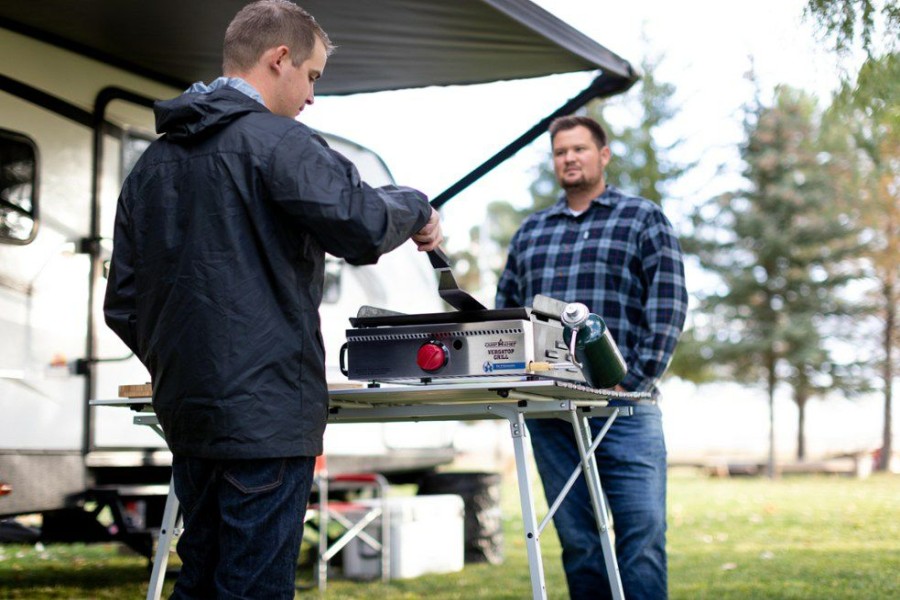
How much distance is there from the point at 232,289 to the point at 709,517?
784cm

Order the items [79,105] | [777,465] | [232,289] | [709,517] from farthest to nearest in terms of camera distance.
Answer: [777,465], [709,517], [79,105], [232,289]

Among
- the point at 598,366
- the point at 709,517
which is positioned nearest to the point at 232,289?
the point at 598,366

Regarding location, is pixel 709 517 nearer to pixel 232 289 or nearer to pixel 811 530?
pixel 811 530

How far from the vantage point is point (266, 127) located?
7.15 feet

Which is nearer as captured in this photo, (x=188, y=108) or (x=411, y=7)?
(x=188, y=108)

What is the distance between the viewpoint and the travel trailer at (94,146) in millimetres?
4301

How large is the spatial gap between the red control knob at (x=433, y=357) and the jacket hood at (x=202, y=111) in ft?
2.50

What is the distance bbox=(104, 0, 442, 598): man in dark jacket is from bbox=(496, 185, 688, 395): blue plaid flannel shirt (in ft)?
4.91

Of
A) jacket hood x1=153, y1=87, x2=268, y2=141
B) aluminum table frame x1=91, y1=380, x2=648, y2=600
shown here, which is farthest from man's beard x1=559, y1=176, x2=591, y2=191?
jacket hood x1=153, y1=87, x2=268, y2=141

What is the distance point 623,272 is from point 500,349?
1.12m

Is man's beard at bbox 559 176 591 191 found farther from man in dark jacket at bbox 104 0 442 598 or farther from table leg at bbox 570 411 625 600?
man in dark jacket at bbox 104 0 442 598

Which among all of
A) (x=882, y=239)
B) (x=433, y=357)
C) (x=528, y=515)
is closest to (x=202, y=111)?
(x=433, y=357)

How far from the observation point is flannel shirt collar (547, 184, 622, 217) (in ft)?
12.4

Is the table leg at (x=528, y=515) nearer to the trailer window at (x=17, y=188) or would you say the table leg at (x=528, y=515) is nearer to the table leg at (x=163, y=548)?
the table leg at (x=163, y=548)
